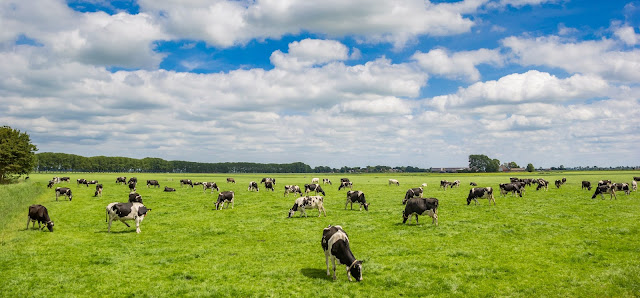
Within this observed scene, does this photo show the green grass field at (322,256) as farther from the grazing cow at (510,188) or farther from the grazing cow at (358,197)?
the grazing cow at (510,188)

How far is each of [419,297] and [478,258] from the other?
5440mm

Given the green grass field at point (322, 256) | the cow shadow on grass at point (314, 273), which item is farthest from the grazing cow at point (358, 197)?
the cow shadow on grass at point (314, 273)

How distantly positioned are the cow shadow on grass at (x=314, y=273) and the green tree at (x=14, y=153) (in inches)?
3128

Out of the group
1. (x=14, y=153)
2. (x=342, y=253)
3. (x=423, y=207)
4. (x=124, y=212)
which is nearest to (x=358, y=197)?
(x=423, y=207)

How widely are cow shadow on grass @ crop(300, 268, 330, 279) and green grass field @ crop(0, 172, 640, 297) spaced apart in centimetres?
8

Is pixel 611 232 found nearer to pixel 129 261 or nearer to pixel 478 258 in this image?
pixel 478 258

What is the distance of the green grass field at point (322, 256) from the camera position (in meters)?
12.2

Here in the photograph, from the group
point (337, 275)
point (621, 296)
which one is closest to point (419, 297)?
point (337, 275)

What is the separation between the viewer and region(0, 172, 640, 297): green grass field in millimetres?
12219

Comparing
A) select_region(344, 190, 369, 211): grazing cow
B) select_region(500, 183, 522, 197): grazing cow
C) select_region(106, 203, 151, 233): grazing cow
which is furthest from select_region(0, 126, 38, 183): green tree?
select_region(500, 183, 522, 197): grazing cow

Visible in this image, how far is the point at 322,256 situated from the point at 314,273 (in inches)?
99.7

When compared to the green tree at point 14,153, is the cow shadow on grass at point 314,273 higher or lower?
lower

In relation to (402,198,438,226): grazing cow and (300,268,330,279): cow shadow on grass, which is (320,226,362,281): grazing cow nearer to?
(300,268,330,279): cow shadow on grass

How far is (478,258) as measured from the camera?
605 inches
